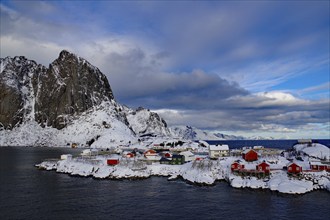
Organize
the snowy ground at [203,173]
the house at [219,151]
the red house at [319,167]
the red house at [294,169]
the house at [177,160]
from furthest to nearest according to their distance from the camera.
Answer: the house at [219,151] < the house at [177,160] < the red house at [319,167] < the red house at [294,169] < the snowy ground at [203,173]

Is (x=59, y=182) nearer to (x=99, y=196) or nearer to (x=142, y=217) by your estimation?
(x=99, y=196)

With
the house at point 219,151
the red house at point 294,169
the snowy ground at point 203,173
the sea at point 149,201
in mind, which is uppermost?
the house at point 219,151

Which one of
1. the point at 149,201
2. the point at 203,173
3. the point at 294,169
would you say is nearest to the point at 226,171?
the point at 203,173

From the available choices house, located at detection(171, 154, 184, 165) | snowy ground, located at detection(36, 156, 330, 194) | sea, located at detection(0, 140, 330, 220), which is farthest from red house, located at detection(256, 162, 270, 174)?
house, located at detection(171, 154, 184, 165)

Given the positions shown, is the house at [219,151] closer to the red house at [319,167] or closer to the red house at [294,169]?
the red house at [319,167]

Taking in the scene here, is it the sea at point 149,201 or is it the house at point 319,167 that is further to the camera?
the house at point 319,167

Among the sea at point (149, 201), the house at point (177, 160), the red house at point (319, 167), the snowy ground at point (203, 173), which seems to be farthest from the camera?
the house at point (177, 160)

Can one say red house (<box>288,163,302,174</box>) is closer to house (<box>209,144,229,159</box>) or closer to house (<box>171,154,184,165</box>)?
house (<box>171,154,184,165</box>)

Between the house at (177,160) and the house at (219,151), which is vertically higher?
the house at (219,151)

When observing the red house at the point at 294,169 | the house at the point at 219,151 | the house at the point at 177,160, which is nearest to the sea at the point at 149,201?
the red house at the point at 294,169
